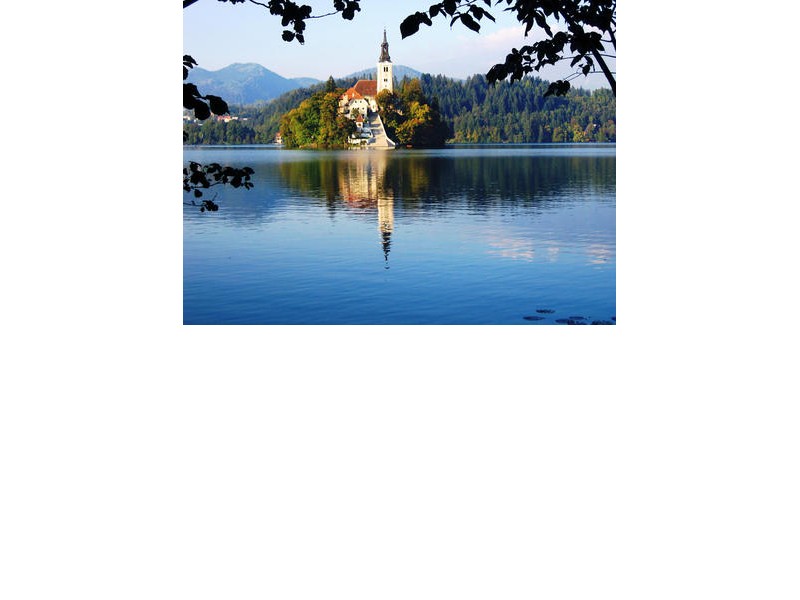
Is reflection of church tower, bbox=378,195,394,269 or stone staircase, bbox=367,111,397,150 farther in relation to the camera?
stone staircase, bbox=367,111,397,150

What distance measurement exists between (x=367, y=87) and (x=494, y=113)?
7.85m

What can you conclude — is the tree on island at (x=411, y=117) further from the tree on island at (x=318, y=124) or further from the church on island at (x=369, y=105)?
the tree on island at (x=318, y=124)

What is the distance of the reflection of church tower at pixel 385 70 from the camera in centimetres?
4958

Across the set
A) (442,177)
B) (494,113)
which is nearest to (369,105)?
(494,113)

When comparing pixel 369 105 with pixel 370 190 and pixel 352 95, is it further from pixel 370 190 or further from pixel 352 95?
pixel 370 190

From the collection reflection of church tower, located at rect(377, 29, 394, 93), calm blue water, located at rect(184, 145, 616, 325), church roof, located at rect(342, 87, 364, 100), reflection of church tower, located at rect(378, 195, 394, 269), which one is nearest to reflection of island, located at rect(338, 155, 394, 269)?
reflection of church tower, located at rect(378, 195, 394, 269)

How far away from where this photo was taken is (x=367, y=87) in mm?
53656

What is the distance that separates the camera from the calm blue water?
15.0 meters

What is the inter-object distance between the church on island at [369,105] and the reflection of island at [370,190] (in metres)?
2.83

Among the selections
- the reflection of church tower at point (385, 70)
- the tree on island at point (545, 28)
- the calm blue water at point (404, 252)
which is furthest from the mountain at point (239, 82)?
the tree on island at point (545, 28)

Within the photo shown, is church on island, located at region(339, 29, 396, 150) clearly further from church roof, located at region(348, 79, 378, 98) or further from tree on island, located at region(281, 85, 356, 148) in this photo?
tree on island, located at region(281, 85, 356, 148)
